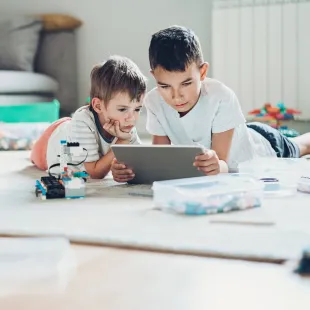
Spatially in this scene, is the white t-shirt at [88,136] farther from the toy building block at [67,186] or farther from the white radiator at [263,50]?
the white radiator at [263,50]

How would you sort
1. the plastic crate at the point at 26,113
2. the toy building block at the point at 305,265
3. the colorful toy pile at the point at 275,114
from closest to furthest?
the toy building block at the point at 305,265 < the plastic crate at the point at 26,113 < the colorful toy pile at the point at 275,114

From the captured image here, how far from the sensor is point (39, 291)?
70 centimetres

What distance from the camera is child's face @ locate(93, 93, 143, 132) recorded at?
1.50 metres

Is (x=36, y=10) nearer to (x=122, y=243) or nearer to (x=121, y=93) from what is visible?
(x=121, y=93)

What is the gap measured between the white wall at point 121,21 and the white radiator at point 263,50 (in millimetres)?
125

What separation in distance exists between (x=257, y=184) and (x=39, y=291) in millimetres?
555

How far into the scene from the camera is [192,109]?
154cm

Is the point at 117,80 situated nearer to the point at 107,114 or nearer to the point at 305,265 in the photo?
the point at 107,114

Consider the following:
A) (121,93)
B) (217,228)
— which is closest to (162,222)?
(217,228)

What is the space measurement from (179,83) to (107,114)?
0.23 meters

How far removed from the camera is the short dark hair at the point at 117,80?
150 centimetres

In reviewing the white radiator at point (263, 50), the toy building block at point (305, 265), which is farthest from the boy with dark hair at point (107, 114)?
the white radiator at point (263, 50)

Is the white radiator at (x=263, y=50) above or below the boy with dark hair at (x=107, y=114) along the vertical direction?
above

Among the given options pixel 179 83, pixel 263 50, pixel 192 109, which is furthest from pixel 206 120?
pixel 263 50
